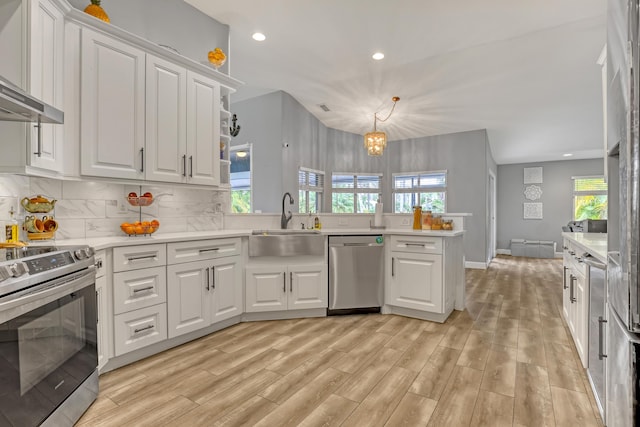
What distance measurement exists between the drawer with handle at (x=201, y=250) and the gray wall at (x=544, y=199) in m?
8.67

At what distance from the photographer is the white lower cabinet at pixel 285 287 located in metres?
3.08

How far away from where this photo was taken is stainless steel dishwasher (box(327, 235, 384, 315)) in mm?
3289

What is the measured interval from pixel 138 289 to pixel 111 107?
1350 mm

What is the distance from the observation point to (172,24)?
3092 mm

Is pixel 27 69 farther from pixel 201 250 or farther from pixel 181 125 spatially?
pixel 201 250

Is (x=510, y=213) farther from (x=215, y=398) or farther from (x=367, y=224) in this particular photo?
(x=215, y=398)

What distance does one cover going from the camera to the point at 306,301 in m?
3.22

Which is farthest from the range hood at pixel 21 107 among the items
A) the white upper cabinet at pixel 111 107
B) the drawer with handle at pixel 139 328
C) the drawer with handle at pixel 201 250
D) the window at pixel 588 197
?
the window at pixel 588 197

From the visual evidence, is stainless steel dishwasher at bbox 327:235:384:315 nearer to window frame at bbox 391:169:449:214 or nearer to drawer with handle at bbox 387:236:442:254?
drawer with handle at bbox 387:236:442:254

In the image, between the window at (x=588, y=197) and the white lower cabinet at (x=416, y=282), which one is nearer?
the white lower cabinet at (x=416, y=282)

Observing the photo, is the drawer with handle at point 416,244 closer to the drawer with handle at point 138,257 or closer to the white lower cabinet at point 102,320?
the drawer with handle at point 138,257

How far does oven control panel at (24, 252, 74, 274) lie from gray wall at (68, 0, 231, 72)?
6.87 ft

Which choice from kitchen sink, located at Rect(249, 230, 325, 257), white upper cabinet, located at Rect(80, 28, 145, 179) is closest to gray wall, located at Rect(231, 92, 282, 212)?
kitchen sink, located at Rect(249, 230, 325, 257)

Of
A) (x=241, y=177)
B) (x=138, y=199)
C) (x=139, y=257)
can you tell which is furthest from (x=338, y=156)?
(x=139, y=257)
